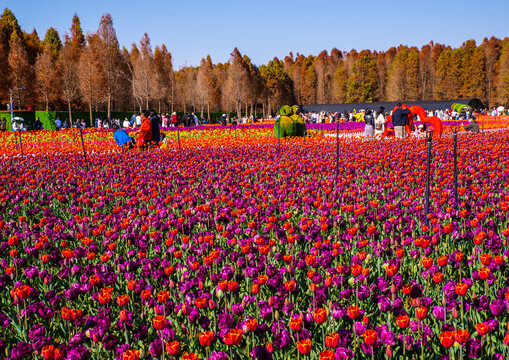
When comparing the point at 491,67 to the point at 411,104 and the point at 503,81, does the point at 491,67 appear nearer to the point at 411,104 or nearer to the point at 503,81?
the point at 503,81

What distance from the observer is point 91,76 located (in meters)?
38.7

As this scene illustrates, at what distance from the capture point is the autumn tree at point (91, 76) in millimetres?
38781

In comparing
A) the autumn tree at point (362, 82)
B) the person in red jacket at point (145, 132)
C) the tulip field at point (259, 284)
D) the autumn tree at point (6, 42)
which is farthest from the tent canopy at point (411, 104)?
the tulip field at point (259, 284)

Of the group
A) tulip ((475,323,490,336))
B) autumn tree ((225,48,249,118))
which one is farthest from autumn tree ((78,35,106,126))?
tulip ((475,323,490,336))

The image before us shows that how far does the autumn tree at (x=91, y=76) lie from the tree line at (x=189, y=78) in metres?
0.09

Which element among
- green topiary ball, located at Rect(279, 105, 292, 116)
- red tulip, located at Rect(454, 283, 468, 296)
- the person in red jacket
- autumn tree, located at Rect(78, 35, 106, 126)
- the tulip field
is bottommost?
the tulip field

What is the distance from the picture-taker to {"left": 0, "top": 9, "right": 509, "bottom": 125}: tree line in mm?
41500

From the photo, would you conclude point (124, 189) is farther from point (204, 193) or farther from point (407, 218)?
point (407, 218)

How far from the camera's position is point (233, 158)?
1095cm

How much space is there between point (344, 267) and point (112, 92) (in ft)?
145

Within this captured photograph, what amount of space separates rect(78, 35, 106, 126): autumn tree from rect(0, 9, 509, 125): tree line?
9 cm

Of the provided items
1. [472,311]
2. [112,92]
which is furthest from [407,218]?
[112,92]

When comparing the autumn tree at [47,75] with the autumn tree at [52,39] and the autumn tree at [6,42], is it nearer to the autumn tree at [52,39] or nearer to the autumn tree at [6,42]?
the autumn tree at [6,42]

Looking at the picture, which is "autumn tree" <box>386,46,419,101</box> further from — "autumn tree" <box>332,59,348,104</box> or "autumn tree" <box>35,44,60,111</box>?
"autumn tree" <box>35,44,60,111</box>
